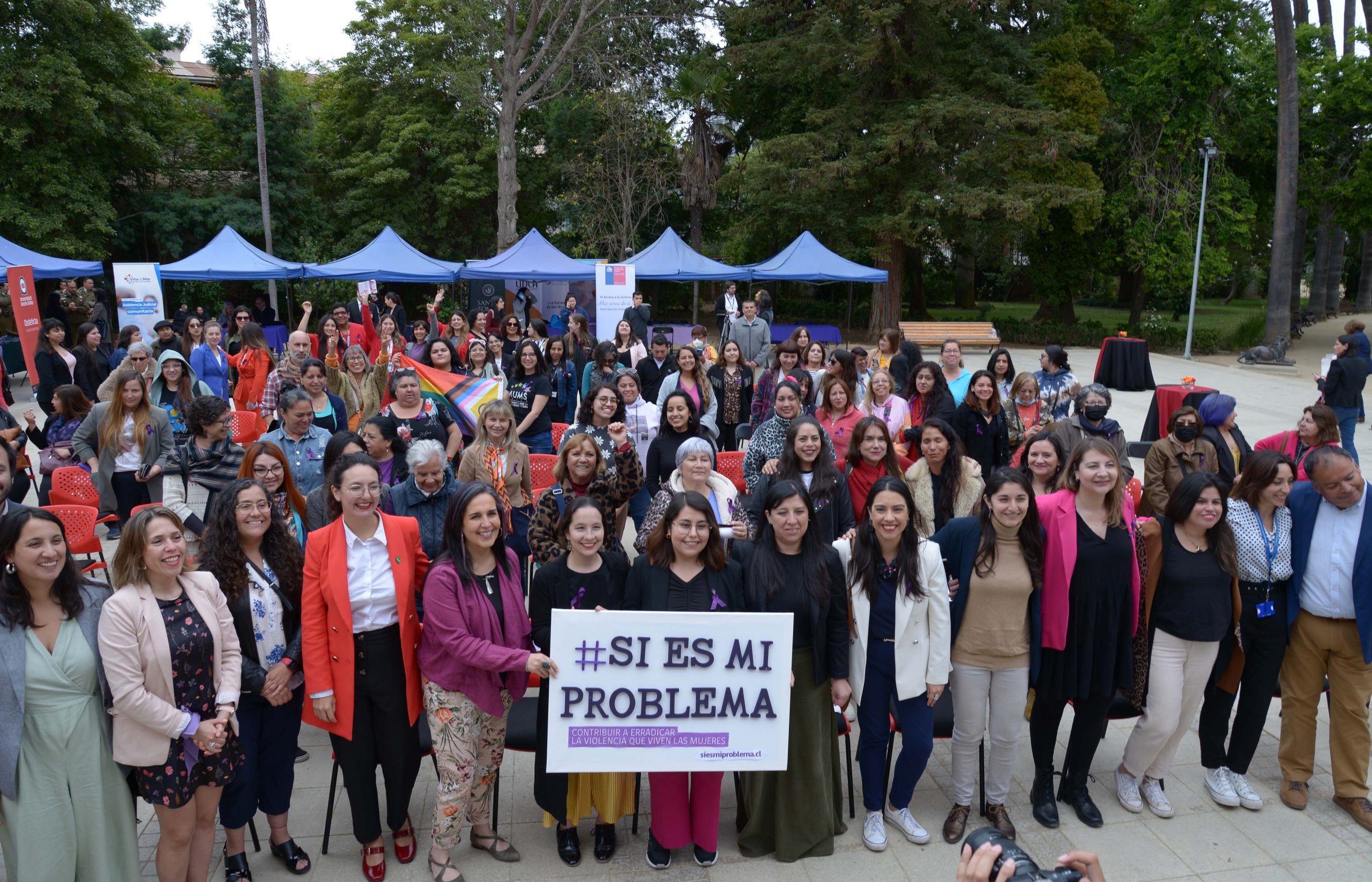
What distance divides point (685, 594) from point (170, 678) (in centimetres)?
199

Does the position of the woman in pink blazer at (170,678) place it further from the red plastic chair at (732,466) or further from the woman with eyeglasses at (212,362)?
the woman with eyeglasses at (212,362)

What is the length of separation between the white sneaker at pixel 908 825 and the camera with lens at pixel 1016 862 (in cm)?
237

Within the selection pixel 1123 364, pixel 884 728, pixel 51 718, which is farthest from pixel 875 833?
pixel 1123 364

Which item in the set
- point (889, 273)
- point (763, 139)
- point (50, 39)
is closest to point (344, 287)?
point (50, 39)

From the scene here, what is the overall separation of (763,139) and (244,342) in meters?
23.2

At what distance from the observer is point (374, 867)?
3.85 m

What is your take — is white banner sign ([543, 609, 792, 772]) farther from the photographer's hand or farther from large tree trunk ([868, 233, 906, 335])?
large tree trunk ([868, 233, 906, 335])

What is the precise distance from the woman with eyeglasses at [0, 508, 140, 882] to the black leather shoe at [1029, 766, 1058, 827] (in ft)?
13.2

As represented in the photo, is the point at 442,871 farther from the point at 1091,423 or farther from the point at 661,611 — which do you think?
the point at 1091,423

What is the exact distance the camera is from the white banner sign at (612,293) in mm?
16359

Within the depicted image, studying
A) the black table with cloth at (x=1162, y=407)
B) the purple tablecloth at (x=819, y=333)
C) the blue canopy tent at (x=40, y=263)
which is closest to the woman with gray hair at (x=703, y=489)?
the black table with cloth at (x=1162, y=407)

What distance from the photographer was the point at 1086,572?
412 cm

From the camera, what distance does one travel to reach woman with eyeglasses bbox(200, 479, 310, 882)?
3.67 metres

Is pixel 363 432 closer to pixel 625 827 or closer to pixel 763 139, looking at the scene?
pixel 625 827
